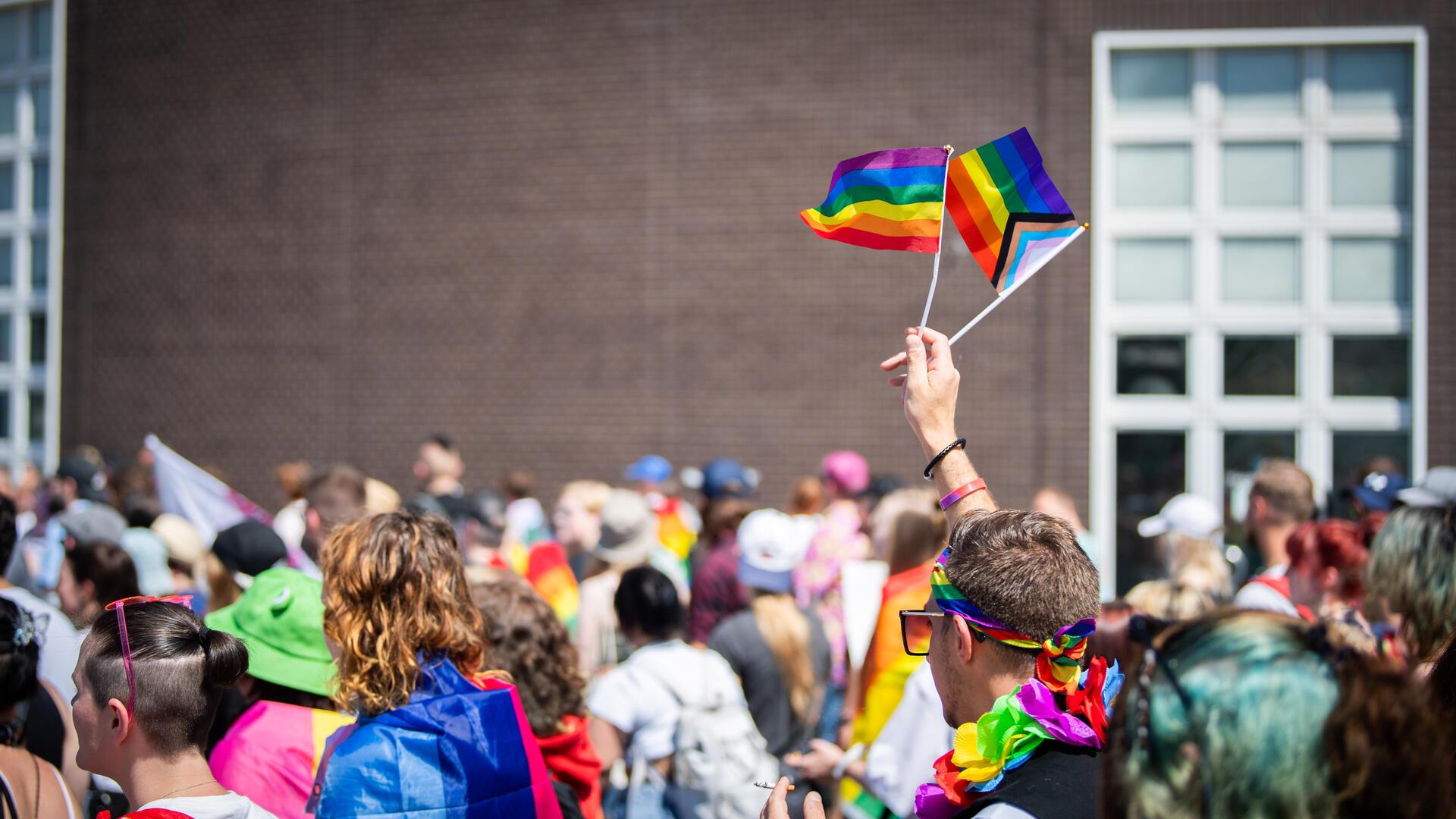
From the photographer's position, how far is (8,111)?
→ 1385cm

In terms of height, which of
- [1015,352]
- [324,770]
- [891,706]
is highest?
[1015,352]

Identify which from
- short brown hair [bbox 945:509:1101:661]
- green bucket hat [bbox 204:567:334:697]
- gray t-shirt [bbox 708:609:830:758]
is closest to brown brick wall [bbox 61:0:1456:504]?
gray t-shirt [bbox 708:609:830:758]

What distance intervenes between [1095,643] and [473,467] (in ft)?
27.8

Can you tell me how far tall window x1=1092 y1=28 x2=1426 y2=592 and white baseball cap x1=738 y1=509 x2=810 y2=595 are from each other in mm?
5609

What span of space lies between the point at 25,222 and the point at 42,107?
4.49ft

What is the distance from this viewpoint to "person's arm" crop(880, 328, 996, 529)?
108 inches

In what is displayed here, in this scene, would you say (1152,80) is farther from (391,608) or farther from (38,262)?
(38,262)

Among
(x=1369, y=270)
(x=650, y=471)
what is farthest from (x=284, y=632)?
(x=1369, y=270)

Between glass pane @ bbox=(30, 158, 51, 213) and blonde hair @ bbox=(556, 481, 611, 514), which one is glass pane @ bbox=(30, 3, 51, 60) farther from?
blonde hair @ bbox=(556, 481, 611, 514)

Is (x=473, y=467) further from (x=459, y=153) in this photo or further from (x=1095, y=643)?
(x=1095, y=643)

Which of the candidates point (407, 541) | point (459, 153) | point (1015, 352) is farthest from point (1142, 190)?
point (407, 541)

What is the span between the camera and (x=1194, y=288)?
10594 millimetres

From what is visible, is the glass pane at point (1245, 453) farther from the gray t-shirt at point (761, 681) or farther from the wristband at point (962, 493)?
the wristband at point (962, 493)

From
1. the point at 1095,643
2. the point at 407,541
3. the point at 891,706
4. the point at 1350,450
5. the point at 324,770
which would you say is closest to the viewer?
the point at 324,770
